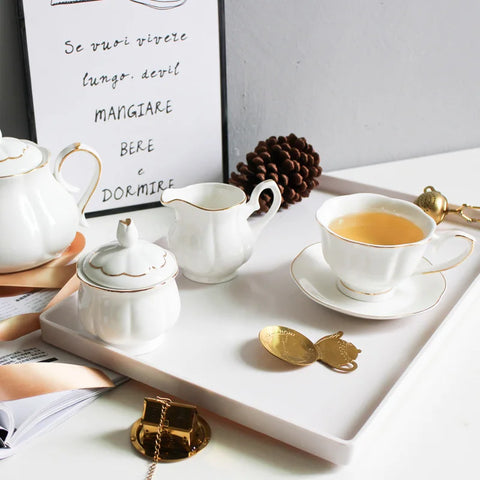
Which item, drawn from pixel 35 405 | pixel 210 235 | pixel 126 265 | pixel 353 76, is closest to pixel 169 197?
pixel 210 235

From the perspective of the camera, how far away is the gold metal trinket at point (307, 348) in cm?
68

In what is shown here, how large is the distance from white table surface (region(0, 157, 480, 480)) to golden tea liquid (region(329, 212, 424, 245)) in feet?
0.58

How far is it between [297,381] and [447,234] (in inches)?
9.8

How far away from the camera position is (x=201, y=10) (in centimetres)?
97

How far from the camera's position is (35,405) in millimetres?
631

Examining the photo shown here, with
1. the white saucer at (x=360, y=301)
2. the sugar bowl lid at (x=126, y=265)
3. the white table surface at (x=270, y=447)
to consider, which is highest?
the sugar bowl lid at (x=126, y=265)

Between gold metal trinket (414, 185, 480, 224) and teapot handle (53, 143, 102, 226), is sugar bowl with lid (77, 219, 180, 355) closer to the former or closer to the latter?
teapot handle (53, 143, 102, 226)

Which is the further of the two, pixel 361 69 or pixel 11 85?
pixel 361 69

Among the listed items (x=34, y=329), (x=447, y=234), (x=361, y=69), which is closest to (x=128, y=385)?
(x=34, y=329)

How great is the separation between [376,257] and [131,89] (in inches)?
17.3

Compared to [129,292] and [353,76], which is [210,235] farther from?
[353,76]

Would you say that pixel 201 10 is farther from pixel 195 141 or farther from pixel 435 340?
pixel 435 340

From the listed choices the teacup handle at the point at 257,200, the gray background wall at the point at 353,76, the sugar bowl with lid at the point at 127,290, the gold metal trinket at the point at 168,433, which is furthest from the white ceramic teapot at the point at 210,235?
the gray background wall at the point at 353,76

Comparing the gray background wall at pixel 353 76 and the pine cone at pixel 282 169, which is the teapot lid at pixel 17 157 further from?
the pine cone at pixel 282 169
